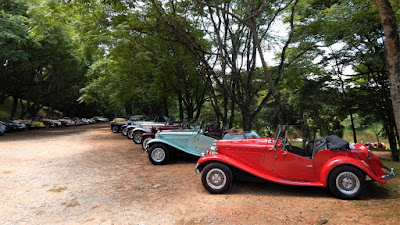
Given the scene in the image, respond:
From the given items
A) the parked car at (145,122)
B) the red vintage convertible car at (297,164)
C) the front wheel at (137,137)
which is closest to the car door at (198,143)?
the red vintage convertible car at (297,164)

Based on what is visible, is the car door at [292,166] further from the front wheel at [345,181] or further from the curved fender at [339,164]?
the front wheel at [345,181]

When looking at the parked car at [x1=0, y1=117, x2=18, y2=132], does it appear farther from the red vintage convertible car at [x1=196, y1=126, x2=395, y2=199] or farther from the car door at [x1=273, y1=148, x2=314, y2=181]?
the car door at [x1=273, y1=148, x2=314, y2=181]

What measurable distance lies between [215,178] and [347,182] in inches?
94.1

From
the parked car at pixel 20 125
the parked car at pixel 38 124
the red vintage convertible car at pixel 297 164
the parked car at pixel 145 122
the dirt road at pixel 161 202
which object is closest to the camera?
the dirt road at pixel 161 202

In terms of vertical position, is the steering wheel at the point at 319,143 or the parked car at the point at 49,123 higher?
the steering wheel at the point at 319,143

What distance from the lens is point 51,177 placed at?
20.4 ft

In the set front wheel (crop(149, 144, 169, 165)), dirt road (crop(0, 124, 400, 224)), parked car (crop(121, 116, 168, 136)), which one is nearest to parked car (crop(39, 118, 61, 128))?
parked car (crop(121, 116, 168, 136))

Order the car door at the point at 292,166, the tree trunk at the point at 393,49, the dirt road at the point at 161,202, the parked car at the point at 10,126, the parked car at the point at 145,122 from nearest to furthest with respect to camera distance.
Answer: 1. the dirt road at the point at 161,202
2. the tree trunk at the point at 393,49
3. the car door at the point at 292,166
4. the parked car at the point at 145,122
5. the parked car at the point at 10,126

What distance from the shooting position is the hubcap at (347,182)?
4.50 m

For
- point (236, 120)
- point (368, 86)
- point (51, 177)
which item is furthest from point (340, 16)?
point (236, 120)

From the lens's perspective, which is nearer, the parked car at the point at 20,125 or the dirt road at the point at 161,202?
the dirt road at the point at 161,202

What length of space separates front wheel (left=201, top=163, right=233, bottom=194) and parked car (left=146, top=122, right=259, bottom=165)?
2975 mm

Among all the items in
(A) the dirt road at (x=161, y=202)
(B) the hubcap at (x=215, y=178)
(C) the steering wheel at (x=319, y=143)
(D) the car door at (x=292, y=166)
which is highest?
(C) the steering wheel at (x=319, y=143)

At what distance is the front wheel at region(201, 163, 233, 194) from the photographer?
4926 mm
